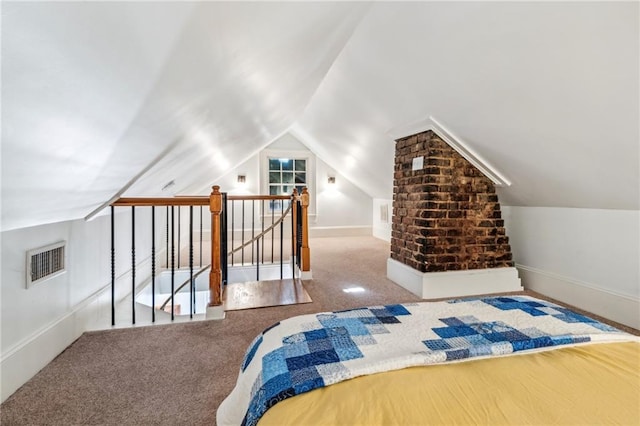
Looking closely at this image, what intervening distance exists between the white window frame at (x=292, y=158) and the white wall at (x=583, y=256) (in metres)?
4.04

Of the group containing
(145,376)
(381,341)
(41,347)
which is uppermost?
(381,341)

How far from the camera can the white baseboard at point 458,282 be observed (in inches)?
108

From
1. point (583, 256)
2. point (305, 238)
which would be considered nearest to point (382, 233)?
point (305, 238)

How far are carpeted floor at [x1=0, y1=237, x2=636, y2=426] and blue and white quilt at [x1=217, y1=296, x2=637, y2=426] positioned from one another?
22.5 inches

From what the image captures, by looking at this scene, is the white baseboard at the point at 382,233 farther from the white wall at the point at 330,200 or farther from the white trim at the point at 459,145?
the white trim at the point at 459,145

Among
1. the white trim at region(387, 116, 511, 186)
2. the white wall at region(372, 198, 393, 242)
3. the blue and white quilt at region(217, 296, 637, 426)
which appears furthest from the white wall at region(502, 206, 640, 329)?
the white wall at region(372, 198, 393, 242)

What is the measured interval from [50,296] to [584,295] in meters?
4.03

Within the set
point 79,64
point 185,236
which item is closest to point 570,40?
point 79,64

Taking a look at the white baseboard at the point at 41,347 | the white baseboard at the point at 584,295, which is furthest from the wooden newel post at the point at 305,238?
the white baseboard at the point at 584,295

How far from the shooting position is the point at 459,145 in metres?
2.75

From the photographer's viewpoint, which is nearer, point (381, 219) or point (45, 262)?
point (45, 262)

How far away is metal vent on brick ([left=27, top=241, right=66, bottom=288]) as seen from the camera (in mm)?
1559

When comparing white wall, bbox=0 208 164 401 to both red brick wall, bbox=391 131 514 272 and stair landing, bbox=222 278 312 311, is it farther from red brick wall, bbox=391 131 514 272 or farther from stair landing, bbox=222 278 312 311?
red brick wall, bbox=391 131 514 272

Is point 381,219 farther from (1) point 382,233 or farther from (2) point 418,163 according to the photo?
(2) point 418,163
